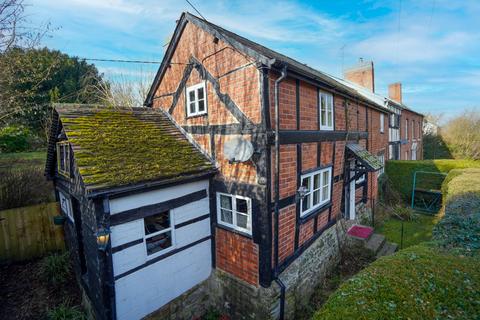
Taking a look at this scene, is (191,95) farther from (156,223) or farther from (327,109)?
(327,109)

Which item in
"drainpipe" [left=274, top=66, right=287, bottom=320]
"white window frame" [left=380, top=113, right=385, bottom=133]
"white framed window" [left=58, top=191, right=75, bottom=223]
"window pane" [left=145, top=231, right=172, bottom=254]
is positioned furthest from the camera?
"white window frame" [left=380, top=113, right=385, bottom=133]

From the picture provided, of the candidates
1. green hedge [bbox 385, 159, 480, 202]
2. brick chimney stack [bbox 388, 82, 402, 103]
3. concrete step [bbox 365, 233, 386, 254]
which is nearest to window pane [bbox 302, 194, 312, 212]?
concrete step [bbox 365, 233, 386, 254]

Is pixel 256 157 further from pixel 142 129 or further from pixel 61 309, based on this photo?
pixel 61 309

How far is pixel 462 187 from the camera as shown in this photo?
8.77 m

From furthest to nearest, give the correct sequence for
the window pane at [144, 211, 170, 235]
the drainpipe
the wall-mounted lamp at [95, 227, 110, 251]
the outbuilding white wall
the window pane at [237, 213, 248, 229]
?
the window pane at [144, 211, 170, 235]
the window pane at [237, 213, 248, 229]
the drainpipe
the outbuilding white wall
the wall-mounted lamp at [95, 227, 110, 251]

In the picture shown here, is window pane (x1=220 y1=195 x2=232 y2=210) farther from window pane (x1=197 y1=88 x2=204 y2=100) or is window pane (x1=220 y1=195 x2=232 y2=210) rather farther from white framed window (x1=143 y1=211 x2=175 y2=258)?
window pane (x1=197 y1=88 x2=204 y2=100)

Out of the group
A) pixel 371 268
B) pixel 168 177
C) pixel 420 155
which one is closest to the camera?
pixel 371 268

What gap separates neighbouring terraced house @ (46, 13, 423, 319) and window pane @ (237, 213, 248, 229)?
3 centimetres

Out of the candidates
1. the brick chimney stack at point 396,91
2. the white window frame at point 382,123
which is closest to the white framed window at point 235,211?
the white window frame at point 382,123

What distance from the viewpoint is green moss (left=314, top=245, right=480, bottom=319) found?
110 inches

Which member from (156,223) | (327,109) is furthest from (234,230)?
(327,109)

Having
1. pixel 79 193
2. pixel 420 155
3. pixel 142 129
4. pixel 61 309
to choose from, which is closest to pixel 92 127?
pixel 142 129

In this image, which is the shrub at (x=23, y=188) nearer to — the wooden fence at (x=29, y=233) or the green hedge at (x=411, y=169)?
the wooden fence at (x=29, y=233)

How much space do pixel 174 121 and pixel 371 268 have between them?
7.18 meters
